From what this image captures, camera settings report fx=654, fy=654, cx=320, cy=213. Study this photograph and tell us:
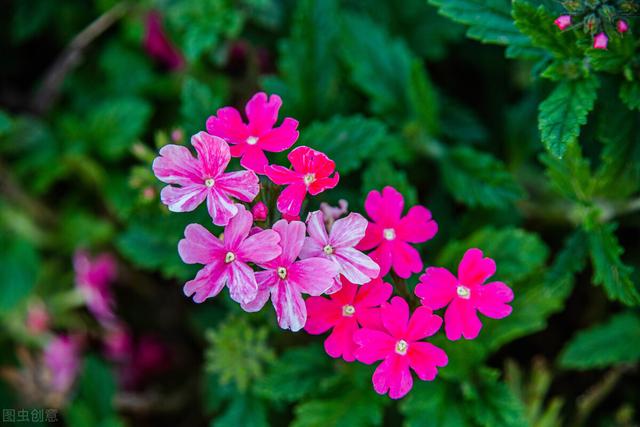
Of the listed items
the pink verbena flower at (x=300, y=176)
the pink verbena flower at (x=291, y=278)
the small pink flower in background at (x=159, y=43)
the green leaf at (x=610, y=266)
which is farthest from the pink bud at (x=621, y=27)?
the small pink flower in background at (x=159, y=43)

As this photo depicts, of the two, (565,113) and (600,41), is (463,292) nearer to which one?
(565,113)

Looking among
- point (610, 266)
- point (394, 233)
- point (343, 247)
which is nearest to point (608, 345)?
point (610, 266)

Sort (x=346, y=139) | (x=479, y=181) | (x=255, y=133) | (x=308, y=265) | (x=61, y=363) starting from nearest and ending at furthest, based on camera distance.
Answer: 1. (x=308, y=265)
2. (x=255, y=133)
3. (x=346, y=139)
4. (x=479, y=181)
5. (x=61, y=363)

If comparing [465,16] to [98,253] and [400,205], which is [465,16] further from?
[98,253]

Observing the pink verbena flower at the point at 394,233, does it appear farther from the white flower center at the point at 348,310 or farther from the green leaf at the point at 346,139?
the green leaf at the point at 346,139

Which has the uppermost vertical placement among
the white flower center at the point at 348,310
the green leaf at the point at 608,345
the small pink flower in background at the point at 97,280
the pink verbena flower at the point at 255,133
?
the pink verbena flower at the point at 255,133

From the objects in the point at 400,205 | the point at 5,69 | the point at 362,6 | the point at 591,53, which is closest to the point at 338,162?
the point at 400,205

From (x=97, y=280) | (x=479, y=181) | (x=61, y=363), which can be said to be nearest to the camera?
(x=479, y=181)
